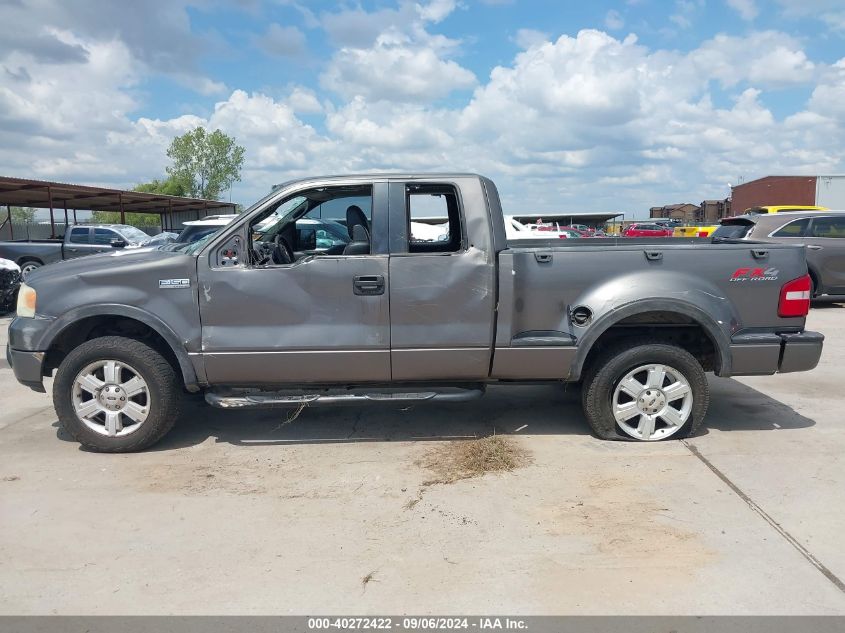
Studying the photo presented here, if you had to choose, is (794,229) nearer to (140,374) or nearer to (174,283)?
(174,283)

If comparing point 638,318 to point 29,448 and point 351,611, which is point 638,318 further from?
point 29,448

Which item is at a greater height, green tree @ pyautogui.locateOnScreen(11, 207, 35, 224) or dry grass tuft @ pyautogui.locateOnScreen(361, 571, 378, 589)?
green tree @ pyautogui.locateOnScreen(11, 207, 35, 224)

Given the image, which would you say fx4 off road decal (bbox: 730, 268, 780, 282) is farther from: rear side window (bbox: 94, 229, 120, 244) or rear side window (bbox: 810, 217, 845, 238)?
rear side window (bbox: 94, 229, 120, 244)

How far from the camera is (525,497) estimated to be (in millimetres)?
4211

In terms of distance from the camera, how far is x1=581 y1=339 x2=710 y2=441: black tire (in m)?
4.99

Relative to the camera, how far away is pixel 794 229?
1199cm

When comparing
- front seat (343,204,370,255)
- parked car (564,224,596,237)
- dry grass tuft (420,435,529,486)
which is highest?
front seat (343,204,370,255)

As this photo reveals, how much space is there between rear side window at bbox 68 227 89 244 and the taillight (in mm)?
18482

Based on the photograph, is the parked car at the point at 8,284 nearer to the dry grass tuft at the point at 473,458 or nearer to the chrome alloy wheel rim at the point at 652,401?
the dry grass tuft at the point at 473,458

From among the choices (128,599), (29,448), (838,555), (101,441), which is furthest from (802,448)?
(29,448)

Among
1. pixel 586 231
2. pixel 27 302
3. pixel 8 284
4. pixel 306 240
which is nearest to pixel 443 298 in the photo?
pixel 306 240

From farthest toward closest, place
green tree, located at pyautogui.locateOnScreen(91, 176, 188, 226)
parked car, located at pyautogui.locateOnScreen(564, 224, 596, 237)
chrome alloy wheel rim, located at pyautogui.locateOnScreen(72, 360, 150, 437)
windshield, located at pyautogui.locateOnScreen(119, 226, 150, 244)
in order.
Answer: green tree, located at pyautogui.locateOnScreen(91, 176, 188, 226) → parked car, located at pyautogui.locateOnScreen(564, 224, 596, 237) → windshield, located at pyautogui.locateOnScreen(119, 226, 150, 244) → chrome alloy wheel rim, located at pyautogui.locateOnScreen(72, 360, 150, 437)

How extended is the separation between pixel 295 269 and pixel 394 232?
757mm

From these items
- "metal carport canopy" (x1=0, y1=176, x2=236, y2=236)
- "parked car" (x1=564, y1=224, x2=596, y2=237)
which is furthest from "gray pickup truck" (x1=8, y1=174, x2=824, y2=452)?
"parked car" (x1=564, y1=224, x2=596, y2=237)
